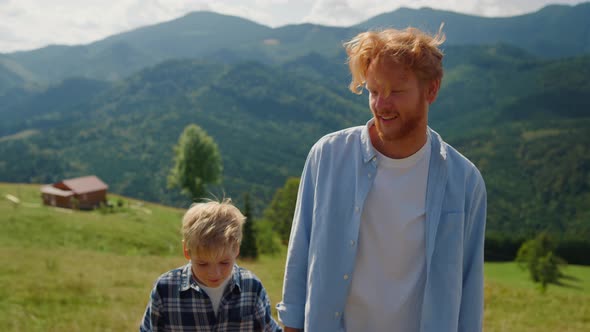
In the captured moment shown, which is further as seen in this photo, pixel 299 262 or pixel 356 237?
pixel 299 262

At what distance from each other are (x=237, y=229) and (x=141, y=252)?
79.8 ft

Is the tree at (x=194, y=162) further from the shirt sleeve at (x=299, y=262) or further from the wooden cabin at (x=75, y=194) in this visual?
the shirt sleeve at (x=299, y=262)

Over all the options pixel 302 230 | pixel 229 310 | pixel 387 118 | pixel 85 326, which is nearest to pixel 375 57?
pixel 387 118

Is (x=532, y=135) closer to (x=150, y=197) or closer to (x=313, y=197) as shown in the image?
(x=150, y=197)

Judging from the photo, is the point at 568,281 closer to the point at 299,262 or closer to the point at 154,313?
the point at 299,262

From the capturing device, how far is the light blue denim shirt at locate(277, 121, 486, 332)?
9.79ft

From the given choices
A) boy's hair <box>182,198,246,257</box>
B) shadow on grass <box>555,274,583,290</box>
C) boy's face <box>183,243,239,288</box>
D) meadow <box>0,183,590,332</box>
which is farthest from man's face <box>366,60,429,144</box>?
shadow on grass <box>555,274,583,290</box>

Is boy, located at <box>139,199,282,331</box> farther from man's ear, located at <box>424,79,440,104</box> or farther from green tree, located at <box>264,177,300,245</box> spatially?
green tree, located at <box>264,177,300,245</box>

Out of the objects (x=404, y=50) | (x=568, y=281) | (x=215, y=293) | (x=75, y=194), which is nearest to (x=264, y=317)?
(x=215, y=293)

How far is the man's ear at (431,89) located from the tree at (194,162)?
47.6 meters

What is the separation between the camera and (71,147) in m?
187

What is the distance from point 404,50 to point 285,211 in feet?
163

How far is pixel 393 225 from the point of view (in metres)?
3.01

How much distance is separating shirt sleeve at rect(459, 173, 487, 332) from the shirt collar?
12.1 inches
